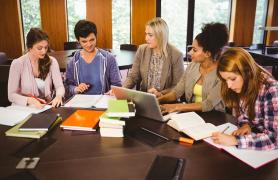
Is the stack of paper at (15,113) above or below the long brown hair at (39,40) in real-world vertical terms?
below

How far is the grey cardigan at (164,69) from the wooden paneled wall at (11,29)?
422 centimetres

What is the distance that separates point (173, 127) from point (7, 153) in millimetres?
907

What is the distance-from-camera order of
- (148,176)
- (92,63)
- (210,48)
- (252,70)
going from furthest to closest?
1. (92,63)
2. (210,48)
3. (252,70)
4. (148,176)

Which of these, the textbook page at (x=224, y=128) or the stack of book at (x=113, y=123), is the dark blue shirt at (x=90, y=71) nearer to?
the stack of book at (x=113, y=123)

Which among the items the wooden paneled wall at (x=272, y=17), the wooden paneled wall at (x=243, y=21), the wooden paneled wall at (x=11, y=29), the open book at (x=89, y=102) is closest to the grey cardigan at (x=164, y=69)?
the open book at (x=89, y=102)

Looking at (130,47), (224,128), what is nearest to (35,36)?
(224,128)

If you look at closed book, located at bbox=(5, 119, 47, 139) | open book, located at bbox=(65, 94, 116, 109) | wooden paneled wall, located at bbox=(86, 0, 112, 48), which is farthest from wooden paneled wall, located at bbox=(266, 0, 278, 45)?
closed book, located at bbox=(5, 119, 47, 139)

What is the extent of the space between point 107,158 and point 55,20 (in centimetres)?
561

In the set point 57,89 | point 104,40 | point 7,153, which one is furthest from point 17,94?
point 104,40

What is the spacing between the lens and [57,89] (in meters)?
2.37

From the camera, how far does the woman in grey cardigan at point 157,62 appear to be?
2.61 metres

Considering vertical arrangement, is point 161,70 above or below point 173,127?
above

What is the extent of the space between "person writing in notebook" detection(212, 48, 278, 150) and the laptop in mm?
392

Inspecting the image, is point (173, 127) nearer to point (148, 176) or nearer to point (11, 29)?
point (148, 176)
